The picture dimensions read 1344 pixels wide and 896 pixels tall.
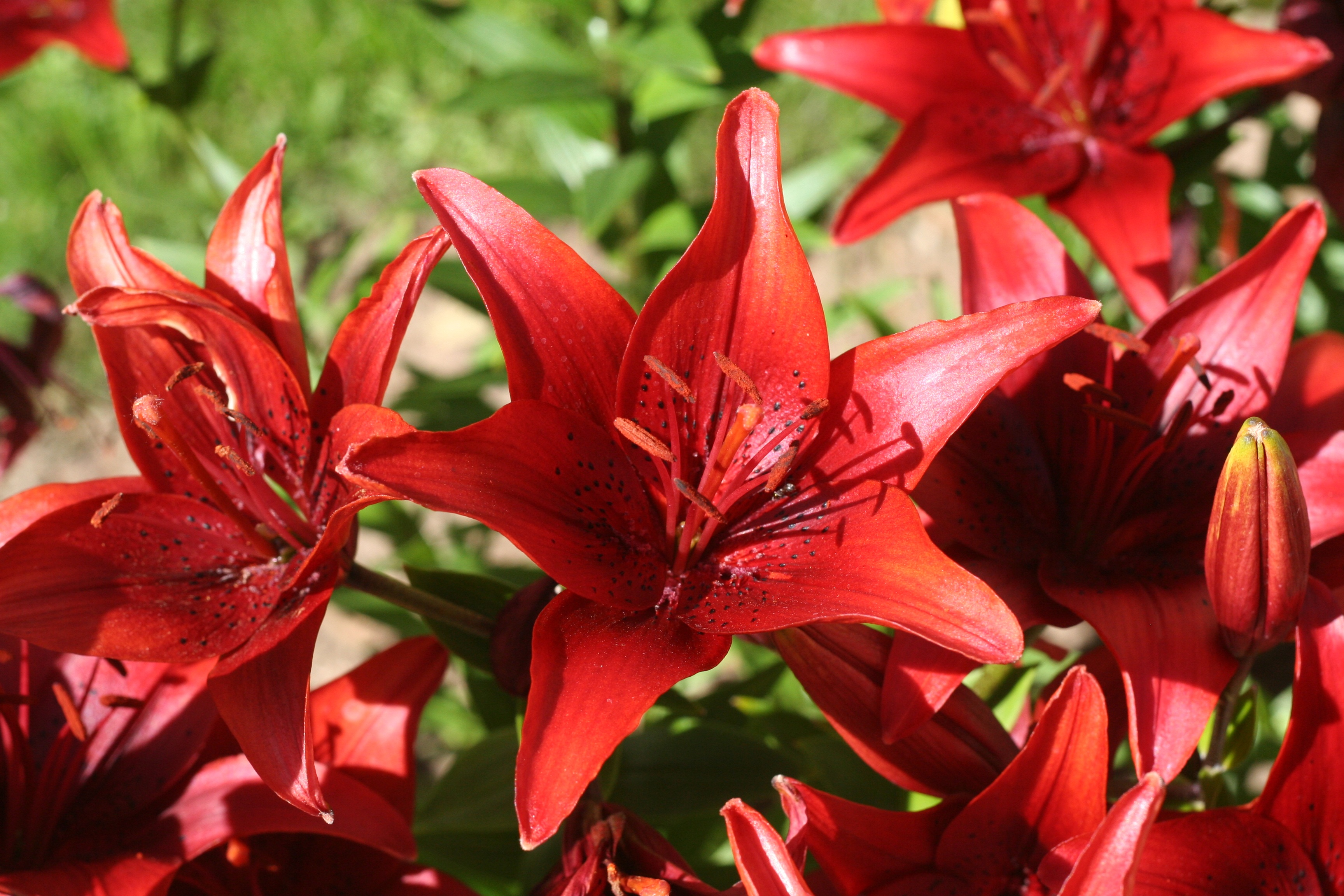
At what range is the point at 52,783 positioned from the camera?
1.05 meters

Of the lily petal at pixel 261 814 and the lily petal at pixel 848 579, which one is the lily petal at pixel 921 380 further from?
the lily petal at pixel 261 814

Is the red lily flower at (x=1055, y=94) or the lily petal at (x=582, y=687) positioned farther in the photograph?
the red lily flower at (x=1055, y=94)

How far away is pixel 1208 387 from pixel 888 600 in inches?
17.1

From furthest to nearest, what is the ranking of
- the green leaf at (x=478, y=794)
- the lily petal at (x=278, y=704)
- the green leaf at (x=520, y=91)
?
1. the green leaf at (x=520, y=91)
2. the green leaf at (x=478, y=794)
3. the lily petal at (x=278, y=704)

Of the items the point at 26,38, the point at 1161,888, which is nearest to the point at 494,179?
the point at 26,38

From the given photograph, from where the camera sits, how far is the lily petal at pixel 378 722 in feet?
3.47

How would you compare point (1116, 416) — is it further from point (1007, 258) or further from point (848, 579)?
point (848, 579)

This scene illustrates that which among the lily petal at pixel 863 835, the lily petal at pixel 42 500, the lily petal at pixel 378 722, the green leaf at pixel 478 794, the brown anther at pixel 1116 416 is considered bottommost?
the green leaf at pixel 478 794

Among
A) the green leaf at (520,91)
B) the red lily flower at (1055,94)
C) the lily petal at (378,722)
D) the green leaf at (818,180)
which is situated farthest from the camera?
the green leaf at (818,180)

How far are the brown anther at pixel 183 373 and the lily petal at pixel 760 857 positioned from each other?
561mm

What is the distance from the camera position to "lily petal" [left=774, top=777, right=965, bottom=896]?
86 cm

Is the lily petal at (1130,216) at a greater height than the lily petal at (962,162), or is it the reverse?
the lily petal at (962,162)

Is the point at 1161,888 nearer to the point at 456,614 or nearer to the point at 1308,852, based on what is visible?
the point at 1308,852

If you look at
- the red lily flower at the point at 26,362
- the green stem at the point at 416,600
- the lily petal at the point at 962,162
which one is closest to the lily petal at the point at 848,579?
the green stem at the point at 416,600
